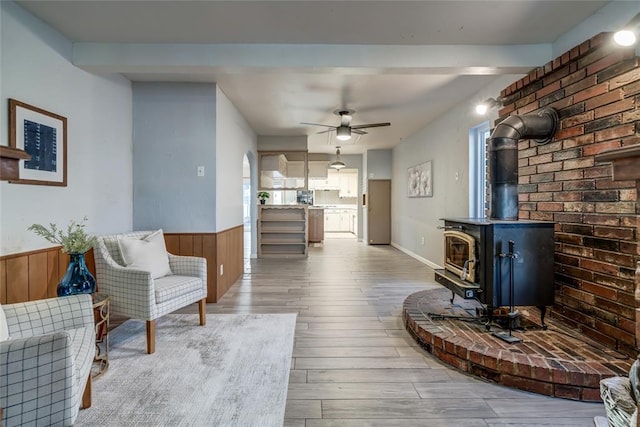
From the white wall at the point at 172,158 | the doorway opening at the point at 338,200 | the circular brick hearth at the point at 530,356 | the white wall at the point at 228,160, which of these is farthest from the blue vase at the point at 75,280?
the doorway opening at the point at 338,200

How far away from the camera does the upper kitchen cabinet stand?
6383 millimetres

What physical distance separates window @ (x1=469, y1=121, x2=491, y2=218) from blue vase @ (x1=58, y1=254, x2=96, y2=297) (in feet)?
13.0

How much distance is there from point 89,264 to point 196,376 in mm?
1704

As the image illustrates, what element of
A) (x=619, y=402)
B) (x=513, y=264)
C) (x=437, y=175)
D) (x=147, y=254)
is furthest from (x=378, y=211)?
(x=619, y=402)

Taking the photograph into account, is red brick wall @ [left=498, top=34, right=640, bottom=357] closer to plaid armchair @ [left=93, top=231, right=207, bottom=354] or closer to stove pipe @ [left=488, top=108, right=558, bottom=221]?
stove pipe @ [left=488, top=108, right=558, bottom=221]

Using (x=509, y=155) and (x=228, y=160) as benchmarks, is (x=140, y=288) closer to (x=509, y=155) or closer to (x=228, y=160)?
(x=228, y=160)

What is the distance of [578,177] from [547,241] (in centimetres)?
53

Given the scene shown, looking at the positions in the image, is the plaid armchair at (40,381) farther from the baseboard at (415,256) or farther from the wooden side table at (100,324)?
the baseboard at (415,256)

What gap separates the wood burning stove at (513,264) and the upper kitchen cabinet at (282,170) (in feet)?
15.2

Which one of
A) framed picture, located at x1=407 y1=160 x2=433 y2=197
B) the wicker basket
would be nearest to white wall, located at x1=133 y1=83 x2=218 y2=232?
the wicker basket

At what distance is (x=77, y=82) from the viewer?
2.68 m

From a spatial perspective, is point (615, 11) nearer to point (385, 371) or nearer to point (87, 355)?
point (385, 371)

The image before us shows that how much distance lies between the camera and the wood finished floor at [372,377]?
1.65 meters

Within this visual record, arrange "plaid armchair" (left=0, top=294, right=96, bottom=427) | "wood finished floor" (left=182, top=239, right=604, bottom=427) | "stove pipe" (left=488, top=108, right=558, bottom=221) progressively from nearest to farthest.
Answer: "plaid armchair" (left=0, top=294, right=96, bottom=427), "wood finished floor" (left=182, top=239, right=604, bottom=427), "stove pipe" (left=488, top=108, right=558, bottom=221)
